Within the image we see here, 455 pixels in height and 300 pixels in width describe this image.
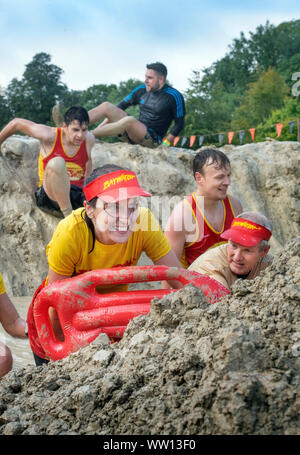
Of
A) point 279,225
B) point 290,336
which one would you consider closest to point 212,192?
point 290,336

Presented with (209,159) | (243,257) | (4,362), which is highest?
(209,159)

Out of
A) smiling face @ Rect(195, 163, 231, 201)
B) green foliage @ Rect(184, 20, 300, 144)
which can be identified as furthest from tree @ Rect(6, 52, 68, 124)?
smiling face @ Rect(195, 163, 231, 201)

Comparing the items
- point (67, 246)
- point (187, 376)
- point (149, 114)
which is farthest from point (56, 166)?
point (187, 376)

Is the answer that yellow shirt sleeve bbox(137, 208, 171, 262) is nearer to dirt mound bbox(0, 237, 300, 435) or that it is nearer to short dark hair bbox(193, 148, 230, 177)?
dirt mound bbox(0, 237, 300, 435)

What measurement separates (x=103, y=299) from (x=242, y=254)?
3.08 ft

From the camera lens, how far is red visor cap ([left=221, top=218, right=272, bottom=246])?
2.82 m

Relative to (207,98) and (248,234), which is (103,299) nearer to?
(248,234)

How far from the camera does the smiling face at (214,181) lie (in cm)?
376

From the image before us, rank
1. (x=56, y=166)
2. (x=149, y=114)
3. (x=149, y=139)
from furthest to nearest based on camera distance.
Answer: (x=149, y=139)
(x=149, y=114)
(x=56, y=166)

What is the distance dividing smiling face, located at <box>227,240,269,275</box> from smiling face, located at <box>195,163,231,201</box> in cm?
95

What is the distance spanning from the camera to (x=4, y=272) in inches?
257

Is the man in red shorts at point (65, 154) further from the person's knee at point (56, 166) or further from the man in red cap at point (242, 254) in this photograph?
the man in red cap at point (242, 254)

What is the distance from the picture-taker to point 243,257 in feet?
9.33

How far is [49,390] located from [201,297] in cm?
61
